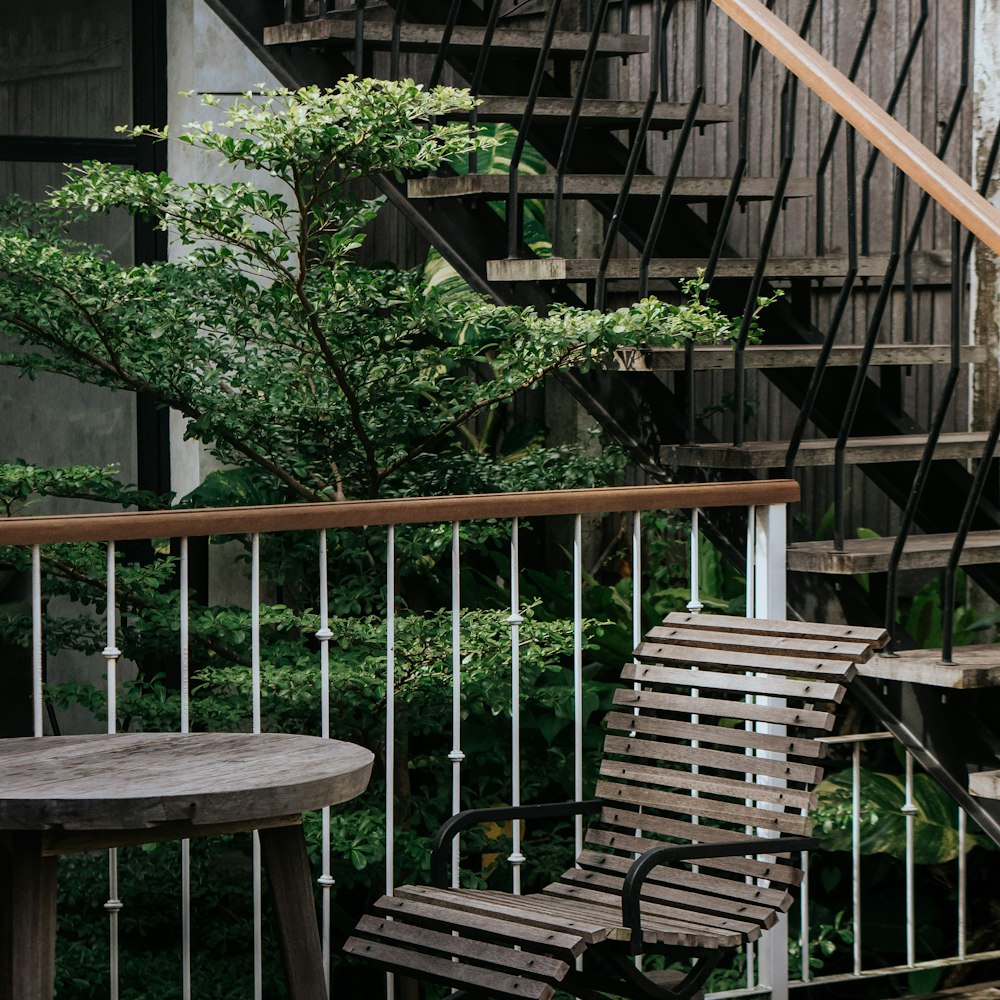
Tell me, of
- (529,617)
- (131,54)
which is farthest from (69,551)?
(131,54)

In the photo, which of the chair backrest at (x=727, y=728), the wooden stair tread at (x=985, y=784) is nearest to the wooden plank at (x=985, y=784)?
the wooden stair tread at (x=985, y=784)

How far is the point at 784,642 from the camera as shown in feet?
10.8

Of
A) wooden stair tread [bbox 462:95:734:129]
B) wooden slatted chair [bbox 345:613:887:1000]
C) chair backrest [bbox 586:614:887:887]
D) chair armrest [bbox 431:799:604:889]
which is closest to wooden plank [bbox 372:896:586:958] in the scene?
wooden slatted chair [bbox 345:613:887:1000]

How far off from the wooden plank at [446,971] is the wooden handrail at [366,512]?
786mm

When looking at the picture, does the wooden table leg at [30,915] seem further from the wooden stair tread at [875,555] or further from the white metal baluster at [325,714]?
the wooden stair tread at [875,555]

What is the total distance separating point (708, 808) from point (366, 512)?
0.91 metres

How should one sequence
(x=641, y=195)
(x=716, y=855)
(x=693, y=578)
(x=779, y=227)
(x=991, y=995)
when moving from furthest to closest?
1. (x=779, y=227)
2. (x=641, y=195)
3. (x=991, y=995)
4. (x=693, y=578)
5. (x=716, y=855)

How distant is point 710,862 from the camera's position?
327cm

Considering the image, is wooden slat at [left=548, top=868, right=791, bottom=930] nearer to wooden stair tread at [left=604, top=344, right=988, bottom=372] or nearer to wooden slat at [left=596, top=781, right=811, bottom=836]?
wooden slat at [left=596, top=781, right=811, bottom=836]

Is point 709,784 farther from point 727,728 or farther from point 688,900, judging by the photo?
point 688,900

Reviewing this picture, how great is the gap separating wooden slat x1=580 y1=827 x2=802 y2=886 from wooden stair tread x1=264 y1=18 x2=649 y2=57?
2.42 metres

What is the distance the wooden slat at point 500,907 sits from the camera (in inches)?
109

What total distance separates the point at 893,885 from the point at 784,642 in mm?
2263

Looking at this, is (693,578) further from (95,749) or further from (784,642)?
(95,749)
